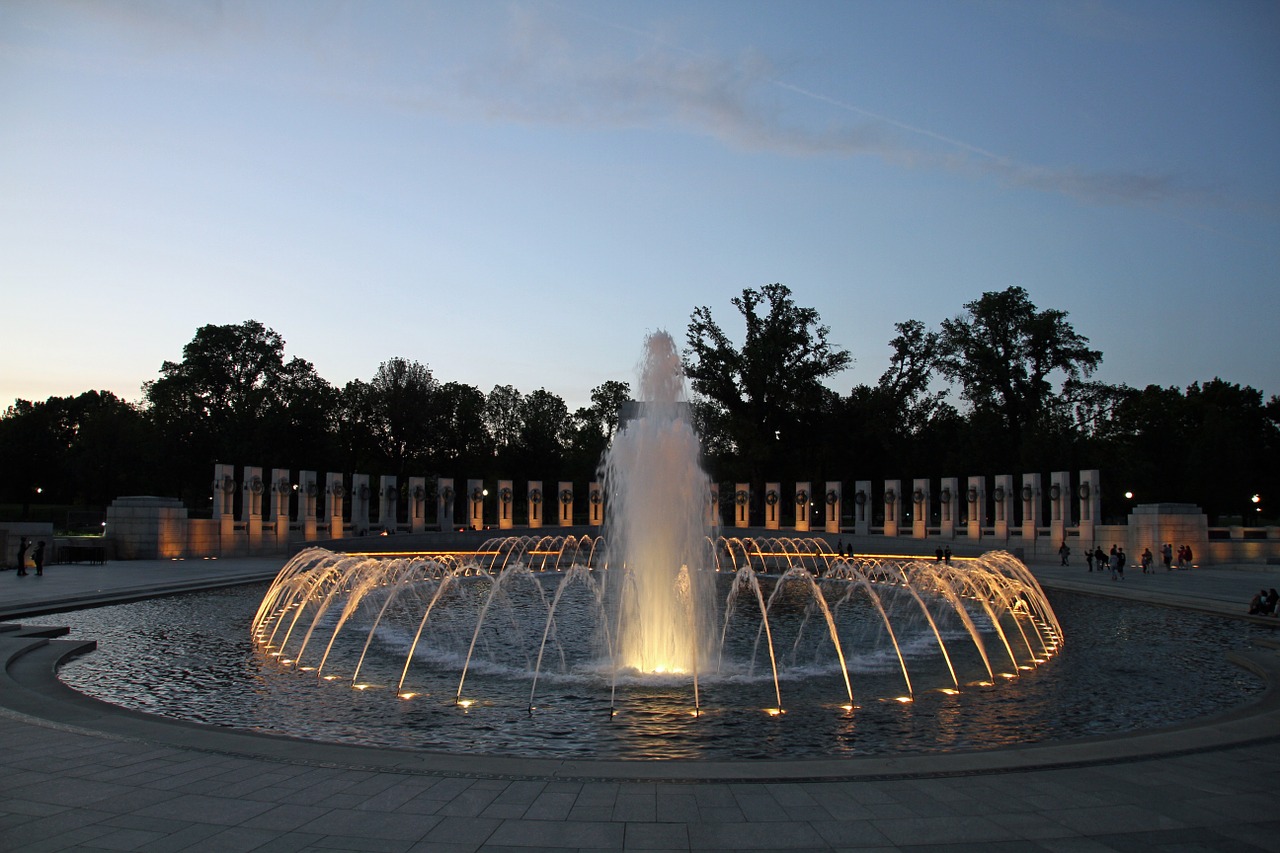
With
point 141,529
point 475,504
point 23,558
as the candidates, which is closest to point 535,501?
point 475,504

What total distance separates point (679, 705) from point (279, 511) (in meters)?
34.7

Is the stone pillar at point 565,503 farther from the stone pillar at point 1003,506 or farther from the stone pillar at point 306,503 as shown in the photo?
the stone pillar at point 1003,506

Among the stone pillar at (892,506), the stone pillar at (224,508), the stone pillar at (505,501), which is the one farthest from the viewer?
the stone pillar at (505,501)

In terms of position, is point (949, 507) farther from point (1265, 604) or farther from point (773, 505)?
point (1265, 604)

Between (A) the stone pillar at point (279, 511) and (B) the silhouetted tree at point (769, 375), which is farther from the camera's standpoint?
(B) the silhouetted tree at point (769, 375)

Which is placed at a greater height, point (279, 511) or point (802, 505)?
point (279, 511)

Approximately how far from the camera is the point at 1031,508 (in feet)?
136

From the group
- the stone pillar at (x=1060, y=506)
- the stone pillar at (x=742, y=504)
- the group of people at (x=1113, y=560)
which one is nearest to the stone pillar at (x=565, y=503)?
the stone pillar at (x=742, y=504)

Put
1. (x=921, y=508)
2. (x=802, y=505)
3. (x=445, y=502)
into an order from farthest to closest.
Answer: (x=802, y=505) < (x=445, y=502) < (x=921, y=508)

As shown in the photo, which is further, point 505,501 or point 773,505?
point 773,505

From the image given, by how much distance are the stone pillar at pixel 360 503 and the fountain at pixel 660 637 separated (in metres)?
22.5

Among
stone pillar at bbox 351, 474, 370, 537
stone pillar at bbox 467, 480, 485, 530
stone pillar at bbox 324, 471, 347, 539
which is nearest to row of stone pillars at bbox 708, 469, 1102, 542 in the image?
stone pillar at bbox 467, 480, 485, 530

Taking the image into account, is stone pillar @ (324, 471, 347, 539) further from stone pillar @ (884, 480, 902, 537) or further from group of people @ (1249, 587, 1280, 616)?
group of people @ (1249, 587, 1280, 616)

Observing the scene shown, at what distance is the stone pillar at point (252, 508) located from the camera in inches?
1551
